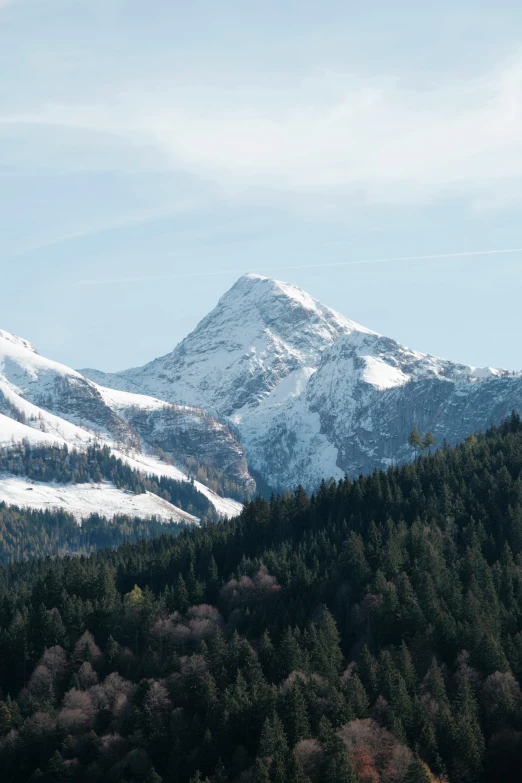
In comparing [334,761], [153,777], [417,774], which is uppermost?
[334,761]

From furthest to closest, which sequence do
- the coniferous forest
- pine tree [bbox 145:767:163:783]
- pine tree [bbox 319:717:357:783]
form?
pine tree [bbox 145:767:163:783], the coniferous forest, pine tree [bbox 319:717:357:783]

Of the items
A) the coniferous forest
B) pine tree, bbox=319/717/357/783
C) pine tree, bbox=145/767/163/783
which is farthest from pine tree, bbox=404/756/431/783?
pine tree, bbox=145/767/163/783

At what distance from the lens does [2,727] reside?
16700cm

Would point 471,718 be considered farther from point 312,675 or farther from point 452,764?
point 312,675

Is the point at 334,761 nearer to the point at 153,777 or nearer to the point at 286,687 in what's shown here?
the point at 286,687

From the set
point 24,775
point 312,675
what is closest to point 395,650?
point 312,675

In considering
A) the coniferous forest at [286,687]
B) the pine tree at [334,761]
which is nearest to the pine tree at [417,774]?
the coniferous forest at [286,687]

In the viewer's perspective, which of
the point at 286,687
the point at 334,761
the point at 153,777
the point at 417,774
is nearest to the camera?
the point at 417,774

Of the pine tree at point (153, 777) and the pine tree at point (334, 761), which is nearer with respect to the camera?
the pine tree at point (334, 761)

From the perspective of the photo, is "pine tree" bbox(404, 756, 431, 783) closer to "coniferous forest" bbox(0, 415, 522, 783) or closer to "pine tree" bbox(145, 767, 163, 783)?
"coniferous forest" bbox(0, 415, 522, 783)

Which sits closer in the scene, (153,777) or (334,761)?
(334,761)

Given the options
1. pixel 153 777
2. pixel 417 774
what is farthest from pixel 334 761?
pixel 153 777

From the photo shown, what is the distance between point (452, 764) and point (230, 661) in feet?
133

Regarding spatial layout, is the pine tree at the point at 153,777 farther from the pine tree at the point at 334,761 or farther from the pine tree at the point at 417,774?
the pine tree at the point at 417,774
